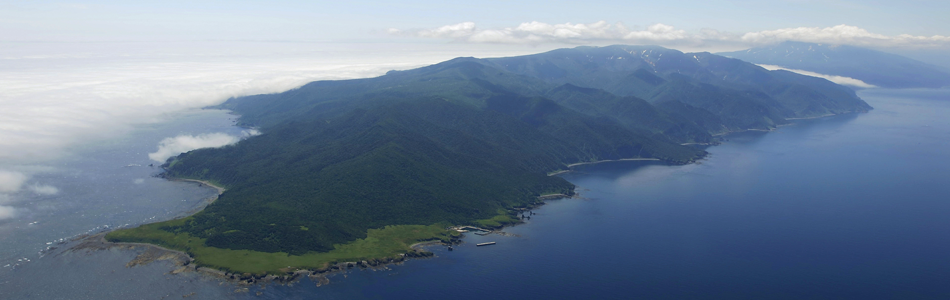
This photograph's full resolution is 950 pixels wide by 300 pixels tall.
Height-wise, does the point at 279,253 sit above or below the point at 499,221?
above

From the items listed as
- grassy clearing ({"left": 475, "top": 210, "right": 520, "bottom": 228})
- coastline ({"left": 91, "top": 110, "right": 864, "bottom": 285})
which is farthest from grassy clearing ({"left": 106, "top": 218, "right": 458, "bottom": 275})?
grassy clearing ({"left": 475, "top": 210, "right": 520, "bottom": 228})

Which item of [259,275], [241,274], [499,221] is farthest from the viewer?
[499,221]

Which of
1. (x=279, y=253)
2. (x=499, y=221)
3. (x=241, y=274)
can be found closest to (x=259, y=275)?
(x=241, y=274)

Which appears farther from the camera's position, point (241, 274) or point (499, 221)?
point (499, 221)

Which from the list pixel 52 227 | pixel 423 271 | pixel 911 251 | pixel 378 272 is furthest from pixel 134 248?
pixel 911 251

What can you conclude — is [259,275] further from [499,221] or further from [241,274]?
[499,221]

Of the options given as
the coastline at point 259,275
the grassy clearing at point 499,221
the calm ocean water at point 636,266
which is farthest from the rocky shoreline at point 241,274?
the grassy clearing at point 499,221

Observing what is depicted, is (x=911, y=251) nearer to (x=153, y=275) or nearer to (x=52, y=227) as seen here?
(x=153, y=275)

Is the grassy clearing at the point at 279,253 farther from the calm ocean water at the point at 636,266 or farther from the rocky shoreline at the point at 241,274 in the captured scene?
the calm ocean water at the point at 636,266
